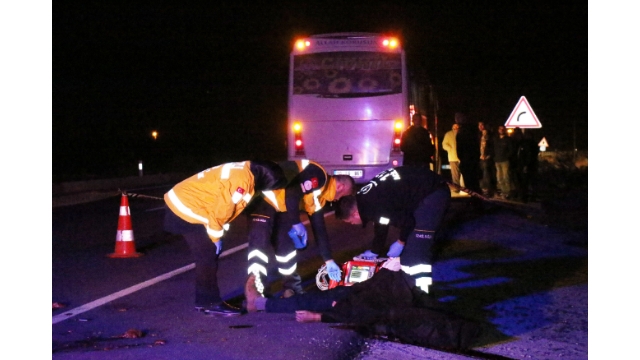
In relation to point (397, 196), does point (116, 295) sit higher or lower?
lower

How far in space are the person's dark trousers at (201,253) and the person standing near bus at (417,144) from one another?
7629 mm

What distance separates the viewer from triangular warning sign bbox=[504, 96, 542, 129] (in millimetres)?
17188

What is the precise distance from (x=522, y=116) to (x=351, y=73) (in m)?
3.81

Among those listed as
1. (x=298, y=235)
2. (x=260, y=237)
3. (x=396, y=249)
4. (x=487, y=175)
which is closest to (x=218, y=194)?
(x=260, y=237)

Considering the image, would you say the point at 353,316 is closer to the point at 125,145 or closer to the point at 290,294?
the point at 290,294

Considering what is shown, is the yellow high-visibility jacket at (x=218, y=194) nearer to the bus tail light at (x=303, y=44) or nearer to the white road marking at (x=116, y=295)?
the white road marking at (x=116, y=295)

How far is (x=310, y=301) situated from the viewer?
669cm

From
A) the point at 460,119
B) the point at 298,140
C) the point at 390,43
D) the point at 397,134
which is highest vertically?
the point at 390,43

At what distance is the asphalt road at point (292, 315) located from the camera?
587 cm

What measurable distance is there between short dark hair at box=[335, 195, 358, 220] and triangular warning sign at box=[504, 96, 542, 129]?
37.0 ft

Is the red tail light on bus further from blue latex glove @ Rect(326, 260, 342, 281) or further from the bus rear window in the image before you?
blue latex glove @ Rect(326, 260, 342, 281)

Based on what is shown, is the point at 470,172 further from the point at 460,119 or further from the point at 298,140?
the point at 298,140

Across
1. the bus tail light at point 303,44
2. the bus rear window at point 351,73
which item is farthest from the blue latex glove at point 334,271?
the bus tail light at point 303,44
